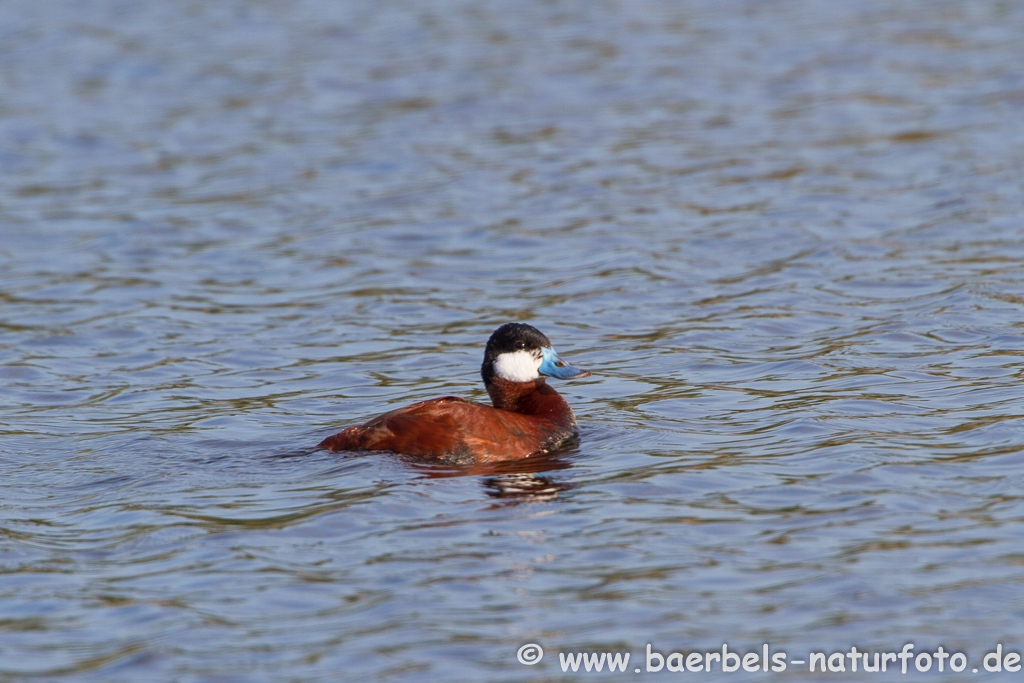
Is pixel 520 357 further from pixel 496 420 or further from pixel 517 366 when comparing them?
pixel 496 420

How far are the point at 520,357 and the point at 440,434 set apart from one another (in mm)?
1006

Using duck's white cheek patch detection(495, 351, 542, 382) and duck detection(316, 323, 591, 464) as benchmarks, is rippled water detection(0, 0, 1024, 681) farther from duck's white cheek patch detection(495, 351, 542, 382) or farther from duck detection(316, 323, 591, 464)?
duck's white cheek patch detection(495, 351, 542, 382)

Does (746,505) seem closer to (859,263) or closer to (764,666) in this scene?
(764,666)

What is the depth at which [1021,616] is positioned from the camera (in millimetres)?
5254

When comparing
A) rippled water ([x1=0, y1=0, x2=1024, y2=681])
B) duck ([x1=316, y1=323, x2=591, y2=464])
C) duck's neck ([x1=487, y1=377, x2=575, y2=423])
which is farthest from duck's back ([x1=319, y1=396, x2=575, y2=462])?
duck's neck ([x1=487, y1=377, x2=575, y2=423])

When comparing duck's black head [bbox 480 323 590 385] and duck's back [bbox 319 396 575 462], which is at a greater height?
duck's black head [bbox 480 323 590 385]

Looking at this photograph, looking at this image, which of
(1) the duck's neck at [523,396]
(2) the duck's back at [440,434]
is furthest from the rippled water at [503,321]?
(1) the duck's neck at [523,396]

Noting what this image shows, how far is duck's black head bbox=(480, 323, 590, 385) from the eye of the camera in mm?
8219

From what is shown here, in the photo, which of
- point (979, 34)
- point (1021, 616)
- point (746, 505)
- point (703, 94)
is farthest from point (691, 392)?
point (979, 34)

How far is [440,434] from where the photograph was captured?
7.43 m

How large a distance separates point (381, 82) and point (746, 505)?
44.4 ft

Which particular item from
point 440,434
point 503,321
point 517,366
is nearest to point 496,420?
point 440,434

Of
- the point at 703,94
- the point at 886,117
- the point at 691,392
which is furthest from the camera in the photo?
the point at 703,94

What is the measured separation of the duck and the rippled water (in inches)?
6.3
